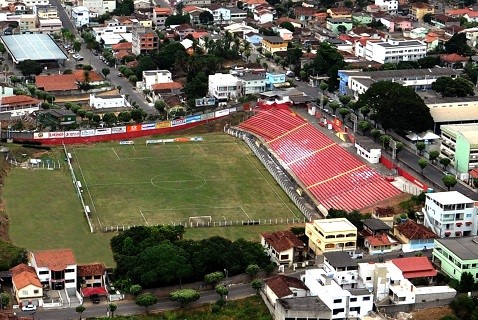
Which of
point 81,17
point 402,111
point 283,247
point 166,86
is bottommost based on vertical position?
point 166,86

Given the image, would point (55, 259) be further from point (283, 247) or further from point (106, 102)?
point (106, 102)

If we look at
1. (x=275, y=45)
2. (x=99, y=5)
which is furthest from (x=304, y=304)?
(x=99, y=5)

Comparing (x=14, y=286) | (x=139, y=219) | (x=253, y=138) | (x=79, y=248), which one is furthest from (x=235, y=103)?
(x=14, y=286)

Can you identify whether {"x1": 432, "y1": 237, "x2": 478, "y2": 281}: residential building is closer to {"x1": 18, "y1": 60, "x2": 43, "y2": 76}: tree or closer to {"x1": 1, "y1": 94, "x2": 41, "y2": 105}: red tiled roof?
{"x1": 1, "y1": 94, "x2": 41, "y2": 105}: red tiled roof

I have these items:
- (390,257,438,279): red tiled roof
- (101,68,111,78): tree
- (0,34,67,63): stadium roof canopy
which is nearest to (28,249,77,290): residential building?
(390,257,438,279): red tiled roof

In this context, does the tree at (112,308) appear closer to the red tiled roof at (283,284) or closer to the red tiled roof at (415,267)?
the red tiled roof at (283,284)

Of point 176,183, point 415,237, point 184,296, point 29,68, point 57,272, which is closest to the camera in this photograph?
point 184,296
